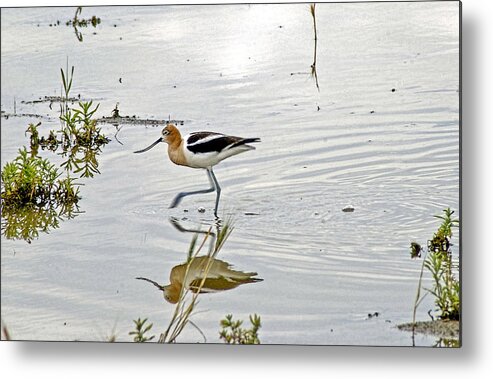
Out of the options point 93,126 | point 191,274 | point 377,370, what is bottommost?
point 377,370

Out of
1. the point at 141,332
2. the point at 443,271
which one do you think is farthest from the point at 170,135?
the point at 443,271

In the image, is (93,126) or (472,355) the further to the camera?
(93,126)

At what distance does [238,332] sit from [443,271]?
2.18 ft

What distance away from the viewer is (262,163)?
3.54 meters

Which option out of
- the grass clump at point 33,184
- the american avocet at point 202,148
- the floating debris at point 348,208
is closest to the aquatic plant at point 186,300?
the american avocet at point 202,148

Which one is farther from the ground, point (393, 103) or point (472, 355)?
point (393, 103)

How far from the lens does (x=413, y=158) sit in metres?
3.48

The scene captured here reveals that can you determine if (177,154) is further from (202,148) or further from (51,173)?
(51,173)

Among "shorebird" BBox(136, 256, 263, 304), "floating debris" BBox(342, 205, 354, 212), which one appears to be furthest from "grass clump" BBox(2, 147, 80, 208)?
"floating debris" BBox(342, 205, 354, 212)

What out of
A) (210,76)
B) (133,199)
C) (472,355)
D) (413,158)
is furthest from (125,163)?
(472,355)

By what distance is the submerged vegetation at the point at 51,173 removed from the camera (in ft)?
11.9

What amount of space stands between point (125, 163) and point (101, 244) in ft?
0.90

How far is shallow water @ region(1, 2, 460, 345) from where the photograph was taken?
136 inches

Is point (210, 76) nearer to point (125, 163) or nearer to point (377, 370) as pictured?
point (125, 163)
